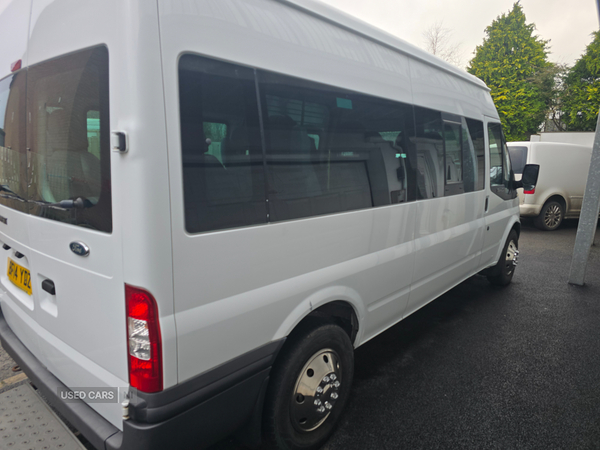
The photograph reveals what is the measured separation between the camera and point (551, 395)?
2.72 m

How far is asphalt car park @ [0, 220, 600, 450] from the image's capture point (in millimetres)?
2307

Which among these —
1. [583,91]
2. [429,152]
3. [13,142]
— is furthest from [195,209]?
[583,91]

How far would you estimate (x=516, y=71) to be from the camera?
82.2 ft

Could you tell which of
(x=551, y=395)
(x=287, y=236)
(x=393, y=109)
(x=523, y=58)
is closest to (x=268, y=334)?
(x=287, y=236)

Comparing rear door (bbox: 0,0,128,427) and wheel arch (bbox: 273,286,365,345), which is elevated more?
rear door (bbox: 0,0,128,427)

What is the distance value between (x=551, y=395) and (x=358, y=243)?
1849 millimetres

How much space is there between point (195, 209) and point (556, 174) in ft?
32.7

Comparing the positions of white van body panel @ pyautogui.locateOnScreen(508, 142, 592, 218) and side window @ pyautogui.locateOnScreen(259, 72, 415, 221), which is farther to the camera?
white van body panel @ pyautogui.locateOnScreen(508, 142, 592, 218)

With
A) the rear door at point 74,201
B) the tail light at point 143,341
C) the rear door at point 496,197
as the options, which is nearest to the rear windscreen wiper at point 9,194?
the rear door at point 74,201

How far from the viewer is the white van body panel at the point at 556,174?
8.75 m

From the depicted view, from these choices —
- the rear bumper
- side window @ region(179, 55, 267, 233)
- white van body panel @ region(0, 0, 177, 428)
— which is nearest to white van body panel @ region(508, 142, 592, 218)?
side window @ region(179, 55, 267, 233)

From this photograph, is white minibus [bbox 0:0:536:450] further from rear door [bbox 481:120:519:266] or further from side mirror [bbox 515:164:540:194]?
side mirror [bbox 515:164:540:194]

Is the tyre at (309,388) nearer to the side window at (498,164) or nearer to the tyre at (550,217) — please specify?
the side window at (498,164)

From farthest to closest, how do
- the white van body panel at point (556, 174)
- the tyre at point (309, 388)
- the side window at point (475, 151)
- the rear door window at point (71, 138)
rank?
the white van body panel at point (556, 174) < the side window at point (475, 151) < the tyre at point (309, 388) < the rear door window at point (71, 138)
